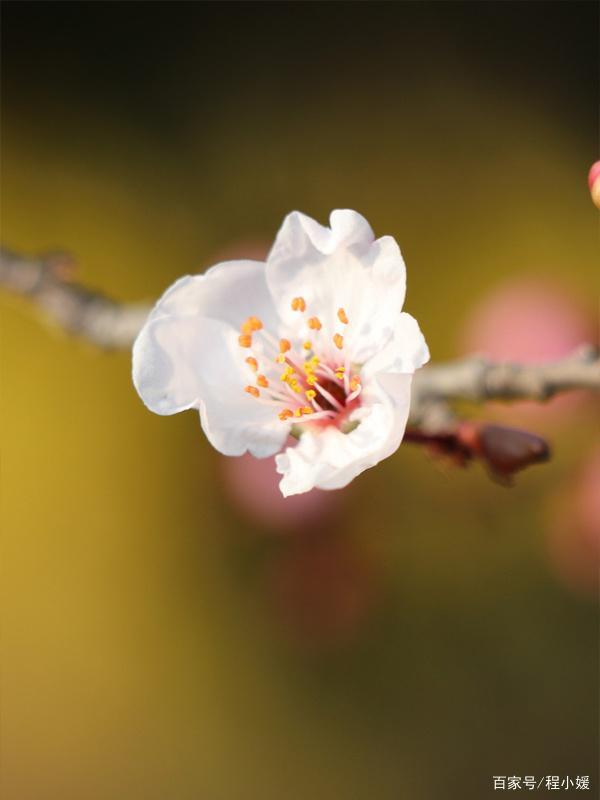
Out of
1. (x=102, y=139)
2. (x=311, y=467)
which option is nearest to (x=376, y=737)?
(x=311, y=467)

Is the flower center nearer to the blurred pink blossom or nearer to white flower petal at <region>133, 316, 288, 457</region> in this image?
white flower petal at <region>133, 316, 288, 457</region>

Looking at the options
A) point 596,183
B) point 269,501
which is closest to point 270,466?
point 269,501

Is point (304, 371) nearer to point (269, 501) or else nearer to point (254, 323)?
point (254, 323)

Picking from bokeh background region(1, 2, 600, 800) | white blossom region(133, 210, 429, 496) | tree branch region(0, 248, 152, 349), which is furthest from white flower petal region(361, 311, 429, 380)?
bokeh background region(1, 2, 600, 800)

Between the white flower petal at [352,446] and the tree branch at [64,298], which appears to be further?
the tree branch at [64,298]

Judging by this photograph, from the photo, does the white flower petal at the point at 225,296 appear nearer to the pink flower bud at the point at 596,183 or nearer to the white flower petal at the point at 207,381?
the white flower petal at the point at 207,381

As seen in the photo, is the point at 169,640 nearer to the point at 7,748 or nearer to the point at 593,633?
the point at 7,748

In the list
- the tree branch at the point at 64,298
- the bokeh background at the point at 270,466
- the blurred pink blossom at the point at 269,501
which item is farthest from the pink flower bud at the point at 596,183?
the blurred pink blossom at the point at 269,501
